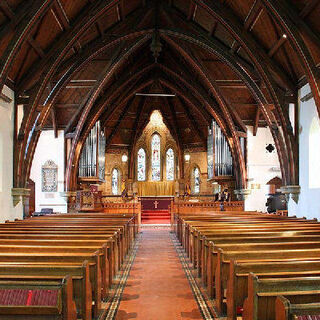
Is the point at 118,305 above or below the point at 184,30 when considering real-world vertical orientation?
below

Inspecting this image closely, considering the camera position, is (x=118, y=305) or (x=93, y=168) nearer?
(x=118, y=305)

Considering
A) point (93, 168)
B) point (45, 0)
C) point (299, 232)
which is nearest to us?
point (299, 232)

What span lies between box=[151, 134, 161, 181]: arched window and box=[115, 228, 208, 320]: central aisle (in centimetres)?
1999

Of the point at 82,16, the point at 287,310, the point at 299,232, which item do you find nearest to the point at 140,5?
the point at 82,16

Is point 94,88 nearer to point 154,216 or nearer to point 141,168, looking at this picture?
point 154,216

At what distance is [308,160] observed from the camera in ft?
40.8

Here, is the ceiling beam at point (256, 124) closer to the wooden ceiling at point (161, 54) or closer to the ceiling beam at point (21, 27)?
the wooden ceiling at point (161, 54)

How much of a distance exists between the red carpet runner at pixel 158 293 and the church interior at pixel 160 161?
0.04 m

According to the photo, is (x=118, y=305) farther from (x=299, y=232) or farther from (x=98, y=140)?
(x=98, y=140)

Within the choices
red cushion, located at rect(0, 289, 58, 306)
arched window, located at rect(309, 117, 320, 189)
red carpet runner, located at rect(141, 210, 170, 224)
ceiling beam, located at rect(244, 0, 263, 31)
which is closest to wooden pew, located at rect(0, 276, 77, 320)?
red cushion, located at rect(0, 289, 58, 306)

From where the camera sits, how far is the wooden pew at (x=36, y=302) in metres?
3.22

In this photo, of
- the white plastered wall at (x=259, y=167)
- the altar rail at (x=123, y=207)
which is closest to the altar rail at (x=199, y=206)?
the white plastered wall at (x=259, y=167)

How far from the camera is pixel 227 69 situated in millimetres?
18016

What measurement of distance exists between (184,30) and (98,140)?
899 centimetres
